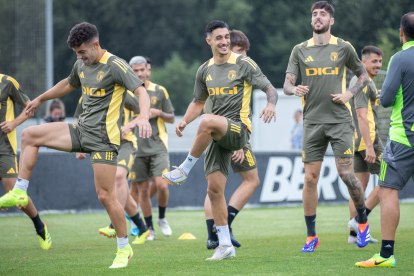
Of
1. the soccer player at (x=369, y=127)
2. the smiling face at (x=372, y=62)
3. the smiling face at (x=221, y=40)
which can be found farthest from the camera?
the smiling face at (x=372, y=62)

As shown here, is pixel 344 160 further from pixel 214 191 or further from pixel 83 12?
pixel 83 12

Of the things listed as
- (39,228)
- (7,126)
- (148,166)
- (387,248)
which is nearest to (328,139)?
(387,248)

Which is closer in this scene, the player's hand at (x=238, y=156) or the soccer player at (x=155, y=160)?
the player's hand at (x=238, y=156)

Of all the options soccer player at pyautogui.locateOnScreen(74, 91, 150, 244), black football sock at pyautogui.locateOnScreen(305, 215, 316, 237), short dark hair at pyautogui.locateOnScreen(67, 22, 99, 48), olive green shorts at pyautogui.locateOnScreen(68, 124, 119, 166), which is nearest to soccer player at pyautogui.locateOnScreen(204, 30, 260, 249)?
black football sock at pyautogui.locateOnScreen(305, 215, 316, 237)

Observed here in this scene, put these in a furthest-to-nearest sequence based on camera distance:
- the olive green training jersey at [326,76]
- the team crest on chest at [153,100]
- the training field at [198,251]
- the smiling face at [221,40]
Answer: the team crest on chest at [153,100] < the olive green training jersey at [326,76] < the smiling face at [221,40] < the training field at [198,251]

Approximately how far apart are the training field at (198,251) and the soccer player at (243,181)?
10.1 inches

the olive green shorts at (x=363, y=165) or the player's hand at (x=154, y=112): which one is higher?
the player's hand at (x=154, y=112)

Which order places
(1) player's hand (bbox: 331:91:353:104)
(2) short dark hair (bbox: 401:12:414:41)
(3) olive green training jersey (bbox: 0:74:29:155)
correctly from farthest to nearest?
(3) olive green training jersey (bbox: 0:74:29:155), (1) player's hand (bbox: 331:91:353:104), (2) short dark hair (bbox: 401:12:414:41)

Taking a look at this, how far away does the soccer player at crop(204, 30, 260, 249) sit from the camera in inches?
263

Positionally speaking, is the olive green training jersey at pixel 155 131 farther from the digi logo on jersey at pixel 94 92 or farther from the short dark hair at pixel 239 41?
the digi logo on jersey at pixel 94 92

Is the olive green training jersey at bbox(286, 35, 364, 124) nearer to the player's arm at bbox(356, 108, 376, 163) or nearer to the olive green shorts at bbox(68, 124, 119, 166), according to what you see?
the player's arm at bbox(356, 108, 376, 163)

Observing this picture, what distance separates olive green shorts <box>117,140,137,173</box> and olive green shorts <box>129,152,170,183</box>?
75cm

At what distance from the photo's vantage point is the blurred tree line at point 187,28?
40875 mm

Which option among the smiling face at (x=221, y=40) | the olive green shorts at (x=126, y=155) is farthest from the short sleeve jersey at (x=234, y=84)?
the olive green shorts at (x=126, y=155)
